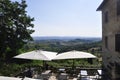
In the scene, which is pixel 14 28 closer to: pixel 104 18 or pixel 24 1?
pixel 24 1

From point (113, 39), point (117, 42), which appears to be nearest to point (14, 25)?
point (113, 39)

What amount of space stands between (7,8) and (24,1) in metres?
2.63

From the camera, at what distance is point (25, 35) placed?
34.4 meters

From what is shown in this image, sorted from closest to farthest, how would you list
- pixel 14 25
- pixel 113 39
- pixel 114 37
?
pixel 114 37 < pixel 113 39 < pixel 14 25

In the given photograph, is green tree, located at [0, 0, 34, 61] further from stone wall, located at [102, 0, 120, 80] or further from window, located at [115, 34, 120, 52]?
window, located at [115, 34, 120, 52]

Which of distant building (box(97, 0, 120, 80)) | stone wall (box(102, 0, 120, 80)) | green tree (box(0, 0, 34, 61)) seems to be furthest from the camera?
green tree (box(0, 0, 34, 61))

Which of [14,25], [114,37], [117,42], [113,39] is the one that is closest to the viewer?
[117,42]

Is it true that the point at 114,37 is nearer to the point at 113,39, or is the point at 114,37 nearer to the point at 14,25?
the point at 113,39

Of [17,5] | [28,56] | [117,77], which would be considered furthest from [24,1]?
[117,77]

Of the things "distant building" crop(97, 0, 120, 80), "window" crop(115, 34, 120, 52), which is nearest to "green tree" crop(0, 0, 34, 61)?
"distant building" crop(97, 0, 120, 80)

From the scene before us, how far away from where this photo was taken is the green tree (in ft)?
109

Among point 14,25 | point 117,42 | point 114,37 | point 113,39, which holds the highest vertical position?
point 14,25

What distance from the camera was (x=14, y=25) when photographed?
34219 millimetres

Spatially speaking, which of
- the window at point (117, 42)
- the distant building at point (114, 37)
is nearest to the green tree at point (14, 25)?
the distant building at point (114, 37)
